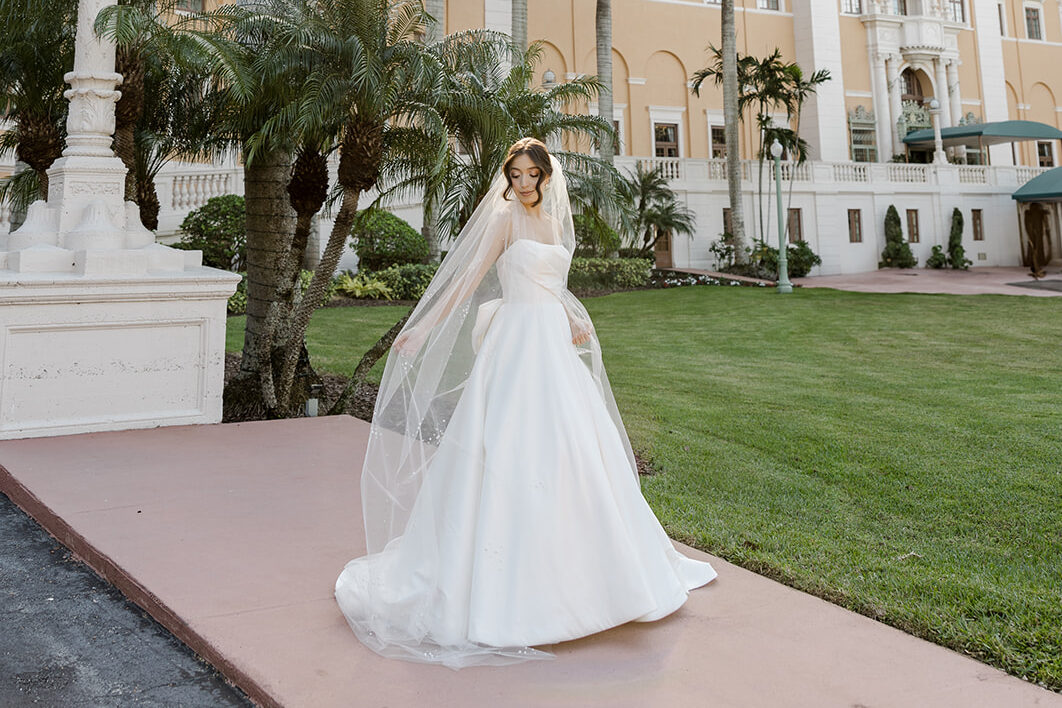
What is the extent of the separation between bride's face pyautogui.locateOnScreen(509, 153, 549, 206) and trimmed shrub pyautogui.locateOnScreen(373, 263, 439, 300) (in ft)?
48.0

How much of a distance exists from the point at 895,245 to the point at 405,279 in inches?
766

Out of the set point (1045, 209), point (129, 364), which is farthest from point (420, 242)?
point (1045, 209)

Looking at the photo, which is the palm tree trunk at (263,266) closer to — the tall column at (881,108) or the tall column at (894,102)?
the tall column at (881,108)

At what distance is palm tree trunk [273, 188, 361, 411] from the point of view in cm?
746

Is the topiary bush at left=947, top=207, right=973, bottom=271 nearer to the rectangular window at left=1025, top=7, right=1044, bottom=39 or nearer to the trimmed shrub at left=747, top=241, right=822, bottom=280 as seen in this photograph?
the trimmed shrub at left=747, top=241, right=822, bottom=280

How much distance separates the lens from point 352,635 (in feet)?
9.52

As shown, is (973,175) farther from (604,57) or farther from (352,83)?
(352,83)

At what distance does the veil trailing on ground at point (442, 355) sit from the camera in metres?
3.25

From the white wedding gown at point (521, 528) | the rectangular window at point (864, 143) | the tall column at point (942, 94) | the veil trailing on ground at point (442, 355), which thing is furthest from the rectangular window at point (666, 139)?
the white wedding gown at point (521, 528)

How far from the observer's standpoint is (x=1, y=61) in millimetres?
7969

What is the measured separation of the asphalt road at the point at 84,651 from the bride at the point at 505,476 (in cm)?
57

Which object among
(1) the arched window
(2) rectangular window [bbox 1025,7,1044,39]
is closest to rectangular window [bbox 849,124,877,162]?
(1) the arched window

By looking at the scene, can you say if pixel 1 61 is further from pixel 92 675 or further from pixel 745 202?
pixel 745 202

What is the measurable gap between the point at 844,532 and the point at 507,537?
2380 millimetres
